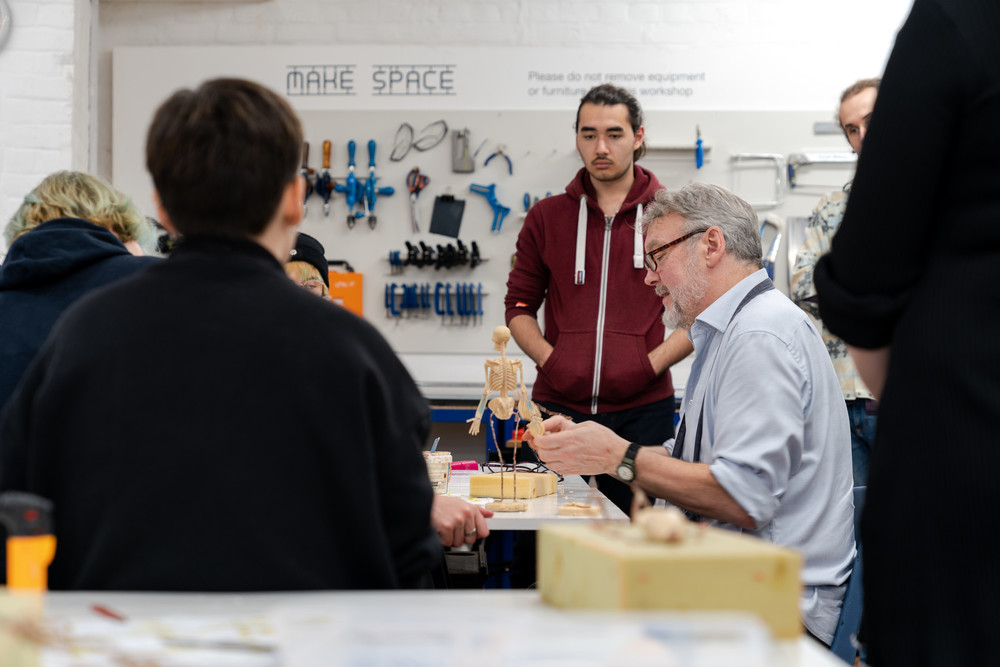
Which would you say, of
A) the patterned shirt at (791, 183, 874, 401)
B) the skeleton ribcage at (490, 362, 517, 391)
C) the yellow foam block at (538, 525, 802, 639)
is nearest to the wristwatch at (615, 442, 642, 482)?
the skeleton ribcage at (490, 362, 517, 391)

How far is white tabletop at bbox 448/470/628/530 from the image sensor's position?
2037mm

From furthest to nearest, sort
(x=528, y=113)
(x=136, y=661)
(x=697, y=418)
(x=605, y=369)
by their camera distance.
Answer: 1. (x=528, y=113)
2. (x=605, y=369)
3. (x=697, y=418)
4. (x=136, y=661)

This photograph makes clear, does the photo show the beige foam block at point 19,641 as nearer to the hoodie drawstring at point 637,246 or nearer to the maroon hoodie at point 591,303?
the maroon hoodie at point 591,303

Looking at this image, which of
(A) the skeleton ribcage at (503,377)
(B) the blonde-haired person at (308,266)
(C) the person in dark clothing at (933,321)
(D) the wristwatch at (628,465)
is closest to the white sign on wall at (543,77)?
(B) the blonde-haired person at (308,266)

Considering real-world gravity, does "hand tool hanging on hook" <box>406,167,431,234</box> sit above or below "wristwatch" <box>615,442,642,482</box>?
above

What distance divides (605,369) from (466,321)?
2195mm

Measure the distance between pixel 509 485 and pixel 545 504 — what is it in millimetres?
130

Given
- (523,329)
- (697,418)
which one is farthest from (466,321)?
(697,418)

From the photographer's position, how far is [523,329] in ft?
11.8

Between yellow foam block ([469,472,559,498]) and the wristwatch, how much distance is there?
0.34 meters

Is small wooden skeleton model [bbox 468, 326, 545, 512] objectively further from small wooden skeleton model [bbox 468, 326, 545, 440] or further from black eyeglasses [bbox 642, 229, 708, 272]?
black eyeglasses [bbox 642, 229, 708, 272]

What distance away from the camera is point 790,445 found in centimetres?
185

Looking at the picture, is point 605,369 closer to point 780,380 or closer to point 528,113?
point 780,380

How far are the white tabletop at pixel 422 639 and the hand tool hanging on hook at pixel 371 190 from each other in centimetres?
462
